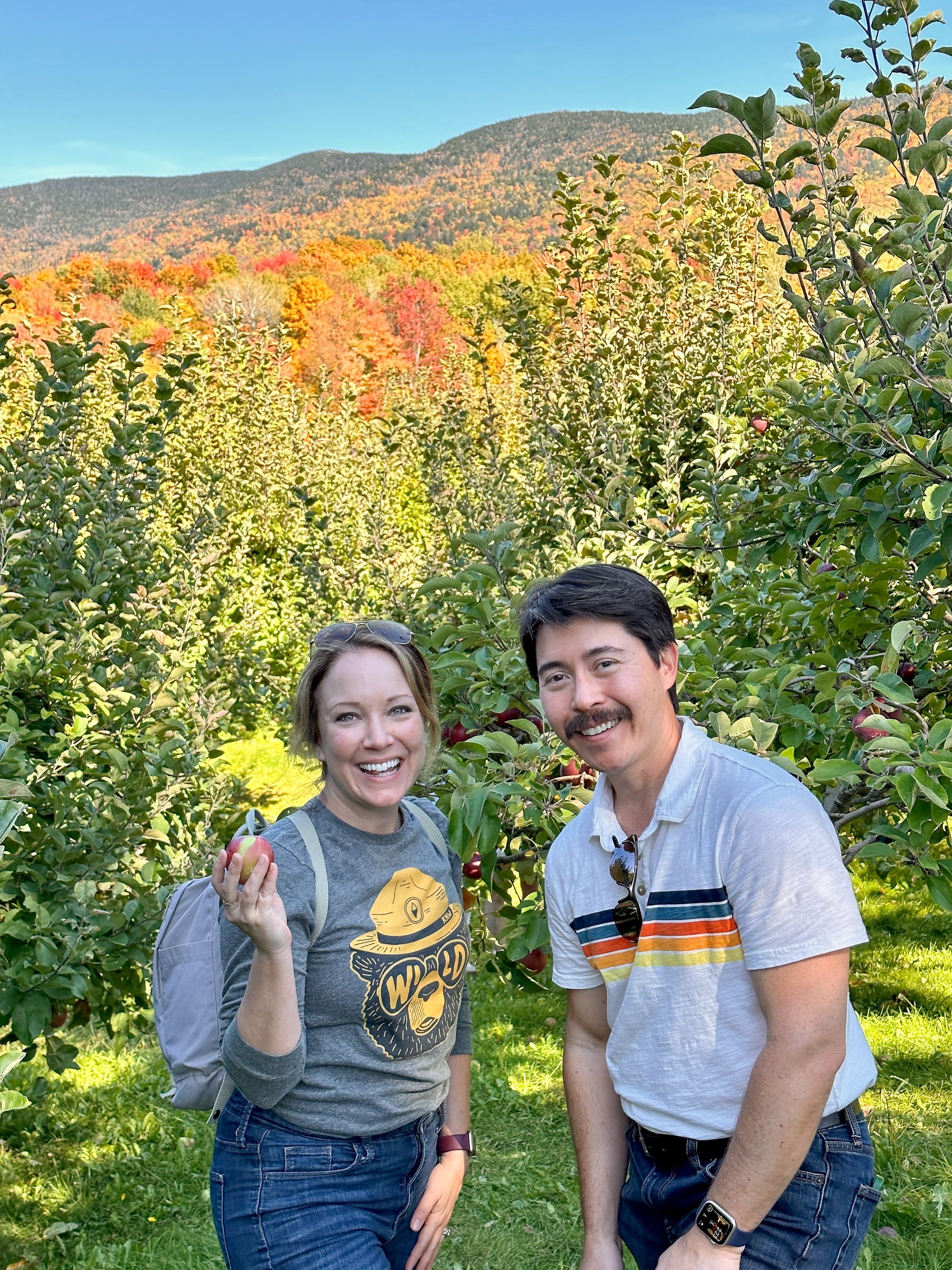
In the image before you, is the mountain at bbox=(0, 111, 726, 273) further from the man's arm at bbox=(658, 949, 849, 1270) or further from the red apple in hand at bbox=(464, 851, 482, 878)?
the man's arm at bbox=(658, 949, 849, 1270)

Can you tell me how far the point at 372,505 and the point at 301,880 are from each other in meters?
5.55

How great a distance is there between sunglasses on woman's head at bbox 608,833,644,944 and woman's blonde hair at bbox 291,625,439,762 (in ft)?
1.43

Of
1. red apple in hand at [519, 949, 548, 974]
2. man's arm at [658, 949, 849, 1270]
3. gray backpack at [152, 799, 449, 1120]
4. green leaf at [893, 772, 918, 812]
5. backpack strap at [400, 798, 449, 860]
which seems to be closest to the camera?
man's arm at [658, 949, 849, 1270]

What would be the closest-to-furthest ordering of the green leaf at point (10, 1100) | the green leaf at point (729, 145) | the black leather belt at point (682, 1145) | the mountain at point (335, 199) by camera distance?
the green leaf at point (10, 1100)
the black leather belt at point (682, 1145)
the green leaf at point (729, 145)
the mountain at point (335, 199)

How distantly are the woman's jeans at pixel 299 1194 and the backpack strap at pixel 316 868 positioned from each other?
0.27m

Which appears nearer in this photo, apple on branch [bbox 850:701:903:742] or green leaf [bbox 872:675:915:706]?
green leaf [bbox 872:675:915:706]

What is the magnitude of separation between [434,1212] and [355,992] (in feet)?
1.36

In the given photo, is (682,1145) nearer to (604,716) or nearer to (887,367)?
(604,716)

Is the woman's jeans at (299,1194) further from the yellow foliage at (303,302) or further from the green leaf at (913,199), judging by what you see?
the yellow foliage at (303,302)

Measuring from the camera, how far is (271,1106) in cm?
153

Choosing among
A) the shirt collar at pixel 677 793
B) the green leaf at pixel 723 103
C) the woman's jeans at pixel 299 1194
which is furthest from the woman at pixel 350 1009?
the green leaf at pixel 723 103

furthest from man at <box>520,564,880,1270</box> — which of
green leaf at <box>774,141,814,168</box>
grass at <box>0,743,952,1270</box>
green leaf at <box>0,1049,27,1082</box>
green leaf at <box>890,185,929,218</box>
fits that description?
grass at <box>0,743,952,1270</box>

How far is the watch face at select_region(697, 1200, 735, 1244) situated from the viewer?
1303 millimetres

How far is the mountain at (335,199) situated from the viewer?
185 ft
